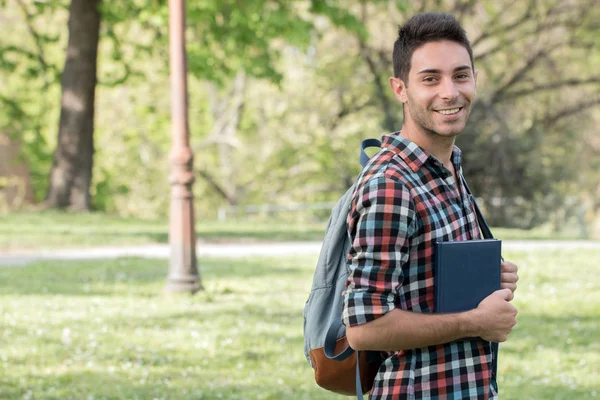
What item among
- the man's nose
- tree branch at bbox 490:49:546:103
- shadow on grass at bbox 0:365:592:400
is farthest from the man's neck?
tree branch at bbox 490:49:546:103

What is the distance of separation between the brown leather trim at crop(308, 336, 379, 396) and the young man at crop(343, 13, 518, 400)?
65mm

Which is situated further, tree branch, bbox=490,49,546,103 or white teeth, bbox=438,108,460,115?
tree branch, bbox=490,49,546,103

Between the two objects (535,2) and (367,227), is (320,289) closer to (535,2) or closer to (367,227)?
(367,227)

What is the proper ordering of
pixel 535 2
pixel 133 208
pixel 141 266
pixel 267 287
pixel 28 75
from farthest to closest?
pixel 133 208
pixel 535 2
pixel 28 75
pixel 141 266
pixel 267 287

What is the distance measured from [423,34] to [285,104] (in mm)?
34030

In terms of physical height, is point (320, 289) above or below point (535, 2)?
below

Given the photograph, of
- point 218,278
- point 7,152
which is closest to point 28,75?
point 7,152

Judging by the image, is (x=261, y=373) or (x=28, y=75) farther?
(x=28, y=75)

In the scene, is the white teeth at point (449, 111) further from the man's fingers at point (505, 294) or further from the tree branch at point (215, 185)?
the tree branch at point (215, 185)

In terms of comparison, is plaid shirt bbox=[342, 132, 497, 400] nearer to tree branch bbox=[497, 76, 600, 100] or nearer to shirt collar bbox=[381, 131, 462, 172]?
shirt collar bbox=[381, 131, 462, 172]

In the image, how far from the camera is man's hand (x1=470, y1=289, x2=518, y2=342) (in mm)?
2260

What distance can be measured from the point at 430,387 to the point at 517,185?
22.6m

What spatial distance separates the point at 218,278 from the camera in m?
11.2

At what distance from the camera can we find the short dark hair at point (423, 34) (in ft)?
7.63
